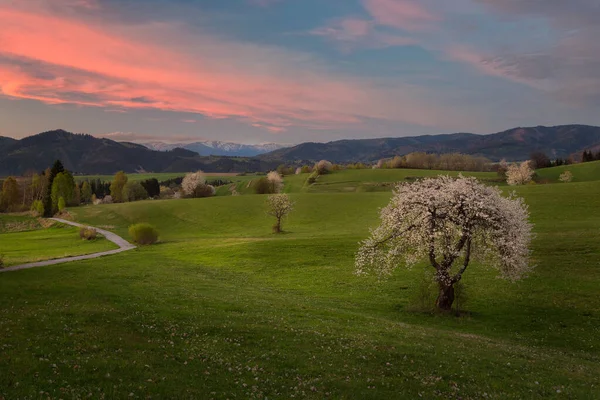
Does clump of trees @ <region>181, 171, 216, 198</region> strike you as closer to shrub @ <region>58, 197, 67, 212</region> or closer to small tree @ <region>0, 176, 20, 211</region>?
shrub @ <region>58, 197, 67, 212</region>

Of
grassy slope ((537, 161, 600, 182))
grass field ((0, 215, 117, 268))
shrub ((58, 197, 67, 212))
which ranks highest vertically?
grassy slope ((537, 161, 600, 182))

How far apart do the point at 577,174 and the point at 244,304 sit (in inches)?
7284

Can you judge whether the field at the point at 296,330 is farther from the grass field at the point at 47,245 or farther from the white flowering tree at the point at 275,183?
the white flowering tree at the point at 275,183

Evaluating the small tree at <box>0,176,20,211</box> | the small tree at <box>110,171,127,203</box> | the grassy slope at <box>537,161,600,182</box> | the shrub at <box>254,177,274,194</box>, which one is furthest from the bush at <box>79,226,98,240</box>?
the grassy slope at <box>537,161,600,182</box>

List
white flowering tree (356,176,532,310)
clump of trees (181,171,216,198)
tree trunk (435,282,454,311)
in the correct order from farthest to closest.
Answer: clump of trees (181,171,216,198), tree trunk (435,282,454,311), white flowering tree (356,176,532,310)

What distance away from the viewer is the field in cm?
1512

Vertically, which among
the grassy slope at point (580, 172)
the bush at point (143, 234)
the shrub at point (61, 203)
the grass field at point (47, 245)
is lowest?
the grass field at point (47, 245)

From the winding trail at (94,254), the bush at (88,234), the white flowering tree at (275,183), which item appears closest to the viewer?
the winding trail at (94,254)

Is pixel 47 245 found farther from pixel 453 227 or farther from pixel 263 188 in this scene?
pixel 263 188

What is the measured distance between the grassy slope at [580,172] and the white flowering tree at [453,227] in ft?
519

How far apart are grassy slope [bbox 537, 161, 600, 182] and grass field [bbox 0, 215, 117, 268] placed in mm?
178279

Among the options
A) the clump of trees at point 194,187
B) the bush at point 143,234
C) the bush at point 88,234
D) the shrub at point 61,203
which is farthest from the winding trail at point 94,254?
the clump of trees at point 194,187

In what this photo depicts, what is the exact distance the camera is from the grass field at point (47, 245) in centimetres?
6178

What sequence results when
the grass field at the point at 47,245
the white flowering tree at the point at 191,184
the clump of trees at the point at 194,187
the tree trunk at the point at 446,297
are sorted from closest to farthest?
1. the tree trunk at the point at 446,297
2. the grass field at the point at 47,245
3. the white flowering tree at the point at 191,184
4. the clump of trees at the point at 194,187
